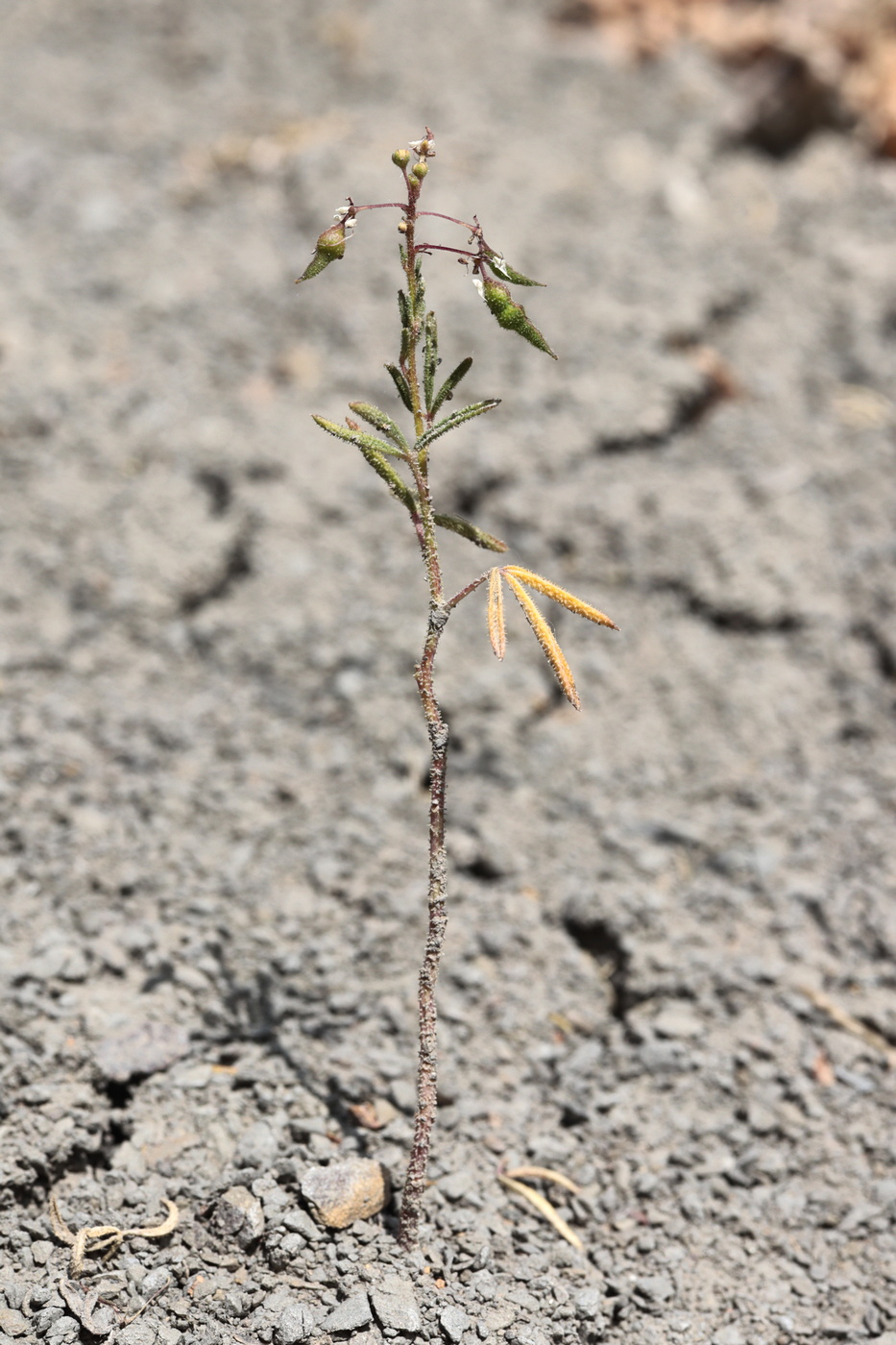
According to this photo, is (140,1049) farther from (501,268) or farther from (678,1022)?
(501,268)

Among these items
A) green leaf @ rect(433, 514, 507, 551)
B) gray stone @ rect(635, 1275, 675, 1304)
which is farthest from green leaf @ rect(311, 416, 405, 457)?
gray stone @ rect(635, 1275, 675, 1304)

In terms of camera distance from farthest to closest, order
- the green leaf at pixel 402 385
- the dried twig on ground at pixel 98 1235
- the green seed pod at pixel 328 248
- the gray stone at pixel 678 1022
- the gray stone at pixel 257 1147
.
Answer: the gray stone at pixel 678 1022, the gray stone at pixel 257 1147, the dried twig on ground at pixel 98 1235, the green leaf at pixel 402 385, the green seed pod at pixel 328 248

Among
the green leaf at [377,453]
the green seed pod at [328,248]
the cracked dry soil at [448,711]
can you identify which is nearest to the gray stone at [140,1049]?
the cracked dry soil at [448,711]

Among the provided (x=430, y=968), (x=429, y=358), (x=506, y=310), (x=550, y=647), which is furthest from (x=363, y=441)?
(x=430, y=968)

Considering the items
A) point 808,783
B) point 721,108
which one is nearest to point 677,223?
point 721,108

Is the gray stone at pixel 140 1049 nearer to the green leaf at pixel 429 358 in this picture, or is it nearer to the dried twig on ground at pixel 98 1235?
the dried twig on ground at pixel 98 1235

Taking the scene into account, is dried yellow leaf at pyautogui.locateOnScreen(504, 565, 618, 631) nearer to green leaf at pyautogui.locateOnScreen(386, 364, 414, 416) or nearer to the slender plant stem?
the slender plant stem
